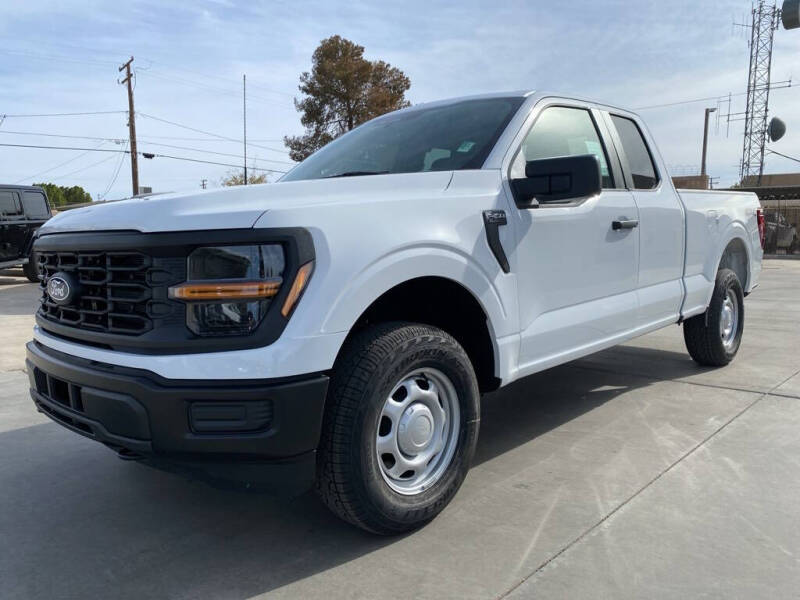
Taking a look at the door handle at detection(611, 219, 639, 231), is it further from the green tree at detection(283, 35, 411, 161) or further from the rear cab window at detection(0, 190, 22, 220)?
the green tree at detection(283, 35, 411, 161)

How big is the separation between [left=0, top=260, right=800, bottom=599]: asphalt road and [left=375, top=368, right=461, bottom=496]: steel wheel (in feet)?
0.76

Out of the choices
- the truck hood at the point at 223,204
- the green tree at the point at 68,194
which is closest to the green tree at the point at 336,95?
the truck hood at the point at 223,204

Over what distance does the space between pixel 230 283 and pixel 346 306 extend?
1.33ft

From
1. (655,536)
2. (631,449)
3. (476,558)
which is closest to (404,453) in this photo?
(476,558)

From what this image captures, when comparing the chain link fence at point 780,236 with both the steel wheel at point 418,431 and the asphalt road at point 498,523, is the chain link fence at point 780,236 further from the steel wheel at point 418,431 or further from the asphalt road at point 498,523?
the steel wheel at point 418,431

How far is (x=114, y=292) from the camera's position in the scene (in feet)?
7.63

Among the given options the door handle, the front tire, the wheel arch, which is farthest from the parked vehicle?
the front tire

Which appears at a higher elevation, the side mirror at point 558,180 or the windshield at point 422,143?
the windshield at point 422,143

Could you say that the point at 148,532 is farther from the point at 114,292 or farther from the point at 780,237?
the point at 780,237

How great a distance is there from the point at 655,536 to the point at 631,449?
100cm

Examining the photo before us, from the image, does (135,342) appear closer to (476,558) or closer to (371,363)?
(371,363)

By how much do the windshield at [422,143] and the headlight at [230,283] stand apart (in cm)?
132

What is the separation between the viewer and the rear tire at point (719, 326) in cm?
509

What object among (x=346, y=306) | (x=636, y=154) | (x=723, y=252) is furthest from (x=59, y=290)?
(x=723, y=252)
